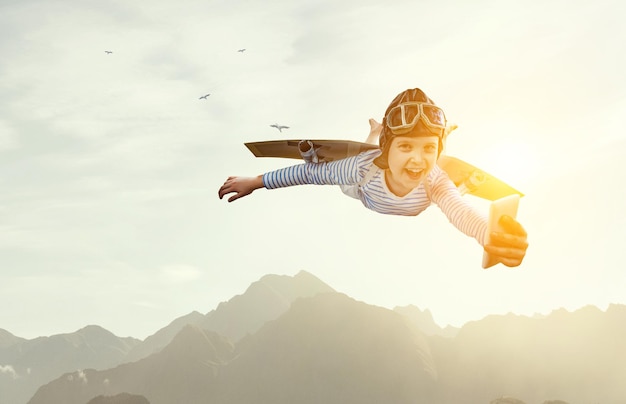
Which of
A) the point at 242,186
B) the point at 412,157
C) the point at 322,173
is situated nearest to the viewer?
the point at 412,157

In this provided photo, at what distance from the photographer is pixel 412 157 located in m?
9.23

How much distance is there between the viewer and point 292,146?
11180 millimetres

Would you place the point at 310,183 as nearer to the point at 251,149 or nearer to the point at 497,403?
the point at 251,149

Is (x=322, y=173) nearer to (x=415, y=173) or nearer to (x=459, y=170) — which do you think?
(x=415, y=173)

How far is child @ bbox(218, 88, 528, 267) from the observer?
9.12 m

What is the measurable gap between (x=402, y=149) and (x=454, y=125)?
1320mm

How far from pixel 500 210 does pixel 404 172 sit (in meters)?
2.51

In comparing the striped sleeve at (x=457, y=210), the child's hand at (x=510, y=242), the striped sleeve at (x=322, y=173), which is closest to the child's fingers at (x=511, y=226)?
the child's hand at (x=510, y=242)

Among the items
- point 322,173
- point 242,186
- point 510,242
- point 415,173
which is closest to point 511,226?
point 510,242

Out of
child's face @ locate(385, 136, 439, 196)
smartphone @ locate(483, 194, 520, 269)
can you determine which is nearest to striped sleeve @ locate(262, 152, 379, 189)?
child's face @ locate(385, 136, 439, 196)

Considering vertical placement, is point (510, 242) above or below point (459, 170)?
below

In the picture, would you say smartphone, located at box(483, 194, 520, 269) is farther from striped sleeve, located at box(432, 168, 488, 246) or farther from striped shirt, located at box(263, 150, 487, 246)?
striped shirt, located at box(263, 150, 487, 246)

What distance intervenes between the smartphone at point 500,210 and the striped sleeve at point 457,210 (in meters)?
0.23

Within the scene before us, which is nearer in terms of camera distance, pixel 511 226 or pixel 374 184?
pixel 511 226
